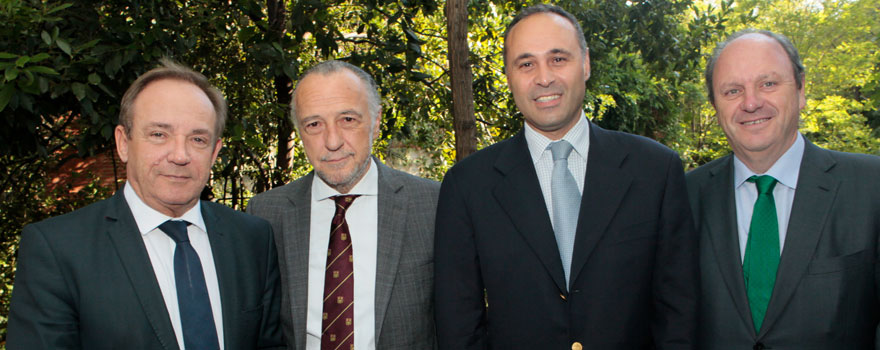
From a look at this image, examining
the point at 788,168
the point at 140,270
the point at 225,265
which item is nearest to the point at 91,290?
the point at 140,270

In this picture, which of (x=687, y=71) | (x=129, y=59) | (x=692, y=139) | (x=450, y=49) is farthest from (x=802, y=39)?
(x=129, y=59)

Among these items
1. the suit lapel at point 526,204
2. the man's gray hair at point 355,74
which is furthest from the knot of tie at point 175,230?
the suit lapel at point 526,204

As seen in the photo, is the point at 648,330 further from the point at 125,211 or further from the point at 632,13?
the point at 632,13

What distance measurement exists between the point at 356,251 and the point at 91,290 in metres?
1.01

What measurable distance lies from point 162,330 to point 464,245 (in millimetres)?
1110

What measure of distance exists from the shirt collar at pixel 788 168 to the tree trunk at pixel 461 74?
2048 mm

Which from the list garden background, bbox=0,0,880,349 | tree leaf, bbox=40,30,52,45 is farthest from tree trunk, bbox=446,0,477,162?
tree leaf, bbox=40,30,52,45

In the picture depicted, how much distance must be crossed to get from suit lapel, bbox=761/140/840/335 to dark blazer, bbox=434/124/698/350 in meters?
0.32

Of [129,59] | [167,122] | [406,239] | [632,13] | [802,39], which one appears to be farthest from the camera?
[802,39]

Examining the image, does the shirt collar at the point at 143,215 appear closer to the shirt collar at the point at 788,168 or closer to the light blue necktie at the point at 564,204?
the light blue necktie at the point at 564,204

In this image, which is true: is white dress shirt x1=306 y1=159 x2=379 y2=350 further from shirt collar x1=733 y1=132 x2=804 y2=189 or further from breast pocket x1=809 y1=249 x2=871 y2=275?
breast pocket x1=809 y1=249 x2=871 y2=275

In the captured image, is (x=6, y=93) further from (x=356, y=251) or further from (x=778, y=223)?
(x=778, y=223)

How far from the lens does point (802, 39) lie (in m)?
20.8

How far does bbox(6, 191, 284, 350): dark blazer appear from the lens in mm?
2031
